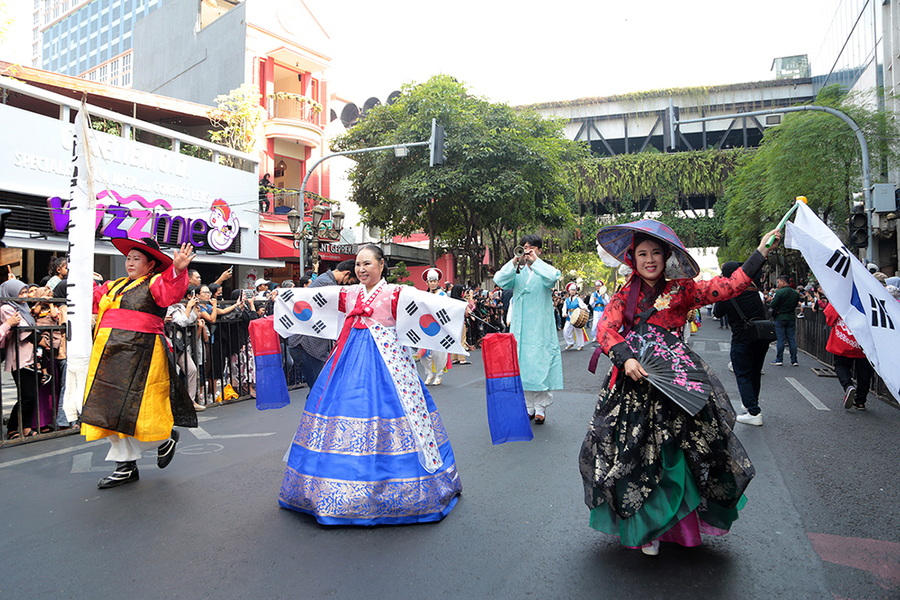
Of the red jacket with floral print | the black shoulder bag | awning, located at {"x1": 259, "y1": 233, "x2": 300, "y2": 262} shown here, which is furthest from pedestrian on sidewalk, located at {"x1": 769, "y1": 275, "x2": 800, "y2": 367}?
awning, located at {"x1": 259, "y1": 233, "x2": 300, "y2": 262}

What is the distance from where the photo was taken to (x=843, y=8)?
2467 cm

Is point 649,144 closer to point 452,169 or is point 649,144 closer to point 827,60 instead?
point 827,60

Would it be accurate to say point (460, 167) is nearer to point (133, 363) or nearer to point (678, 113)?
point (133, 363)

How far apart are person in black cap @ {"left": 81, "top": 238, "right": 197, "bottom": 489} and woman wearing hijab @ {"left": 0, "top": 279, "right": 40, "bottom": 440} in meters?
2.35

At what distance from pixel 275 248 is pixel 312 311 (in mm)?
16587

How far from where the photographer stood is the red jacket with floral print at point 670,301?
116 inches

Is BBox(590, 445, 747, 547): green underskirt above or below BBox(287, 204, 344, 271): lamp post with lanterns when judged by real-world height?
below

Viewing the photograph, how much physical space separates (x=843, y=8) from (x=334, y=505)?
30447mm

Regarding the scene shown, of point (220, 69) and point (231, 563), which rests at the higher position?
point (220, 69)

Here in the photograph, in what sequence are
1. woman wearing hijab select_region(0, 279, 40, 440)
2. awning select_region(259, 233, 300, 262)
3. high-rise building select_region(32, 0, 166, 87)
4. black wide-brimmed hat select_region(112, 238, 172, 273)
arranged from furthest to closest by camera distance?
high-rise building select_region(32, 0, 166, 87) < awning select_region(259, 233, 300, 262) < woman wearing hijab select_region(0, 279, 40, 440) < black wide-brimmed hat select_region(112, 238, 172, 273)

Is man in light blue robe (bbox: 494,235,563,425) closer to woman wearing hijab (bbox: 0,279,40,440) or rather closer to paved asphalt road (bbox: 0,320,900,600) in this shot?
paved asphalt road (bbox: 0,320,900,600)

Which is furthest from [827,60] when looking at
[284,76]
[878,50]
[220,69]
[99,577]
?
[99,577]

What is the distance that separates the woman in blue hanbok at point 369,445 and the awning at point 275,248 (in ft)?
56.0

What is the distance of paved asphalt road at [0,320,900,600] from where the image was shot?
271 centimetres
